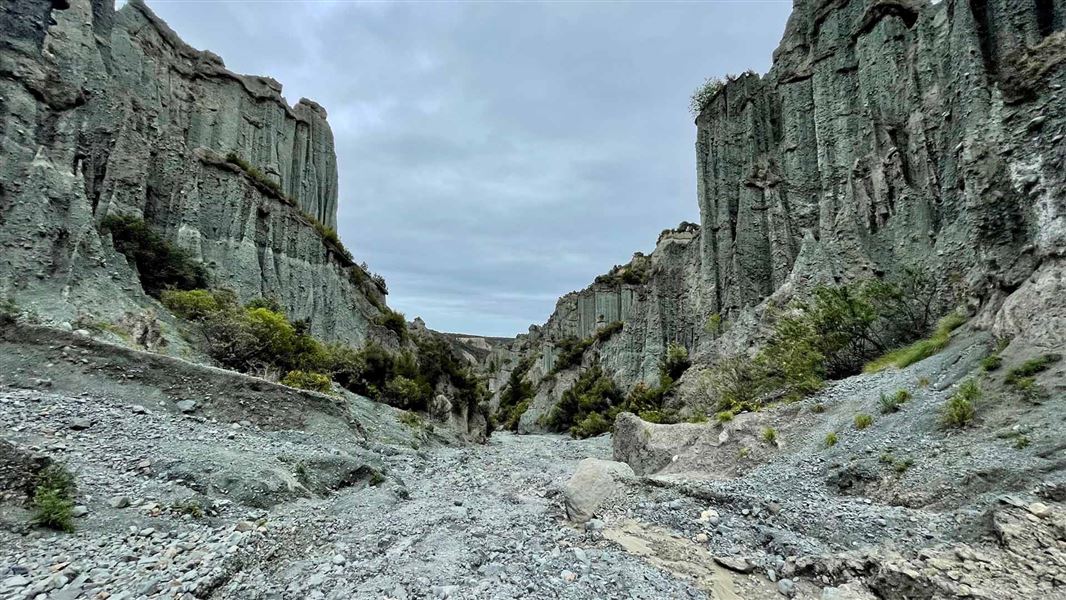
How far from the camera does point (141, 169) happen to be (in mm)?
24938

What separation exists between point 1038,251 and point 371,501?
58.6 feet

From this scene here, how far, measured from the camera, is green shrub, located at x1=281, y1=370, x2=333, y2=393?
796 inches

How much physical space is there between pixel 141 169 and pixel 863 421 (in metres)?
33.2

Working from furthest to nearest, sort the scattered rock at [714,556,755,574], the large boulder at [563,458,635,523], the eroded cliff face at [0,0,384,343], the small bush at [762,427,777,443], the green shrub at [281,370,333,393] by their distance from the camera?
1. the green shrub at [281,370,333,393]
2. the eroded cliff face at [0,0,384,343]
3. the small bush at [762,427,777,443]
4. the large boulder at [563,458,635,523]
5. the scattered rock at [714,556,755,574]

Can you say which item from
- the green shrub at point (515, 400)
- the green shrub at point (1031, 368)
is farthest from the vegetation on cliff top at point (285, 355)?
the green shrub at point (515, 400)

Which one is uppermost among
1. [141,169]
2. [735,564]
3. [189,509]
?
[141,169]

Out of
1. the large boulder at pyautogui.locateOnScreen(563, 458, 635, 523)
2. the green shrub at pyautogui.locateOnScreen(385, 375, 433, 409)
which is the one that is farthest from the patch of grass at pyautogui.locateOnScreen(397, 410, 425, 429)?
the large boulder at pyautogui.locateOnScreen(563, 458, 635, 523)

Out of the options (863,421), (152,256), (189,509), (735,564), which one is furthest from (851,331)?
(152,256)

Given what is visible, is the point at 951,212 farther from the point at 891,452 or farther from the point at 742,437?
the point at 891,452

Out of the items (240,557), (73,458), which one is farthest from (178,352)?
(240,557)

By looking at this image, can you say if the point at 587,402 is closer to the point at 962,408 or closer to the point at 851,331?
Result: the point at 851,331

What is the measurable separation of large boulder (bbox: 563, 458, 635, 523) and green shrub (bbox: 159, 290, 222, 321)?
19.3m

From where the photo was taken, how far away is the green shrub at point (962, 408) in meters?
9.22

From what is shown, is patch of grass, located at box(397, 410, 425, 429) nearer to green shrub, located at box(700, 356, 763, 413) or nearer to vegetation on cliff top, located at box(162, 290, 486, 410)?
vegetation on cliff top, located at box(162, 290, 486, 410)
